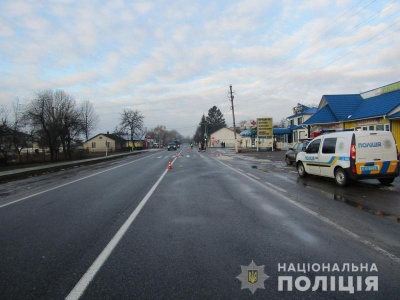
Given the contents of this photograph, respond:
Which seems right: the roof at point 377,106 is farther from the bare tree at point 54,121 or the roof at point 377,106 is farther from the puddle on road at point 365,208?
the bare tree at point 54,121

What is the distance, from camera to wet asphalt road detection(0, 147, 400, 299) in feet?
11.0

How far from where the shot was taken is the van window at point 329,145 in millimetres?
10805

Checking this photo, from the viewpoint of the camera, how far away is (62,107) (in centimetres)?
4838

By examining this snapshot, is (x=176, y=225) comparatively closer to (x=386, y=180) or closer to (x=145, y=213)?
(x=145, y=213)

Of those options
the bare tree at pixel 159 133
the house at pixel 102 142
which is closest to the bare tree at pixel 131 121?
the house at pixel 102 142

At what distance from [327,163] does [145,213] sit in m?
7.53

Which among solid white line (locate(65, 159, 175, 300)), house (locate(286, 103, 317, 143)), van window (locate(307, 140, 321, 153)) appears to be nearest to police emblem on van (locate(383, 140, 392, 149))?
van window (locate(307, 140, 321, 153))

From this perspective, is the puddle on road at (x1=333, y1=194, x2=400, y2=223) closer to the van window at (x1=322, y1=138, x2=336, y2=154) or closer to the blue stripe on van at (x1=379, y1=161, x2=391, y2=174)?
the blue stripe on van at (x1=379, y1=161, x2=391, y2=174)

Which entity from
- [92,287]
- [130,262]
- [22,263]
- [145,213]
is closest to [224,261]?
[130,262]

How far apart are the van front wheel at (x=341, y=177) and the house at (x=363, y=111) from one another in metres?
14.5

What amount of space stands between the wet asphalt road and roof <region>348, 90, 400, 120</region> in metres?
18.6

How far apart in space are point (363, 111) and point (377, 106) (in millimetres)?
1703

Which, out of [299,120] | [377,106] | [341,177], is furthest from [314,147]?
[299,120]

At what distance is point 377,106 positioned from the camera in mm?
24812
